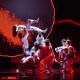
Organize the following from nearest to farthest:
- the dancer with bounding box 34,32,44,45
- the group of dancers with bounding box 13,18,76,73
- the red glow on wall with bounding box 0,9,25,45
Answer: the group of dancers with bounding box 13,18,76,73 < the dancer with bounding box 34,32,44,45 < the red glow on wall with bounding box 0,9,25,45

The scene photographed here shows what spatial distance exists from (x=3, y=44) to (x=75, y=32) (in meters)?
1.86

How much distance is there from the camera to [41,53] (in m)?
6.94

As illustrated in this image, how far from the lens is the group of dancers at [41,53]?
22.6 feet

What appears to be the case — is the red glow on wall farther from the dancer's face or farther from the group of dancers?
the group of dancers

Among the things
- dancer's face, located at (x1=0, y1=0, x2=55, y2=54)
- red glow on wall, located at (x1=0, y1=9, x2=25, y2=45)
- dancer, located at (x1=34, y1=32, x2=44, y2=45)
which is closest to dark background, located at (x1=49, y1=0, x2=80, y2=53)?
dancer's face, located at (x1=0, y1=0, x2=55, y2=54)

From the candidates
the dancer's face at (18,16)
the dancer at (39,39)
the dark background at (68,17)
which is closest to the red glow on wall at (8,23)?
the dancer's face at (18,16)

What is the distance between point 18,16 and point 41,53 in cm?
111

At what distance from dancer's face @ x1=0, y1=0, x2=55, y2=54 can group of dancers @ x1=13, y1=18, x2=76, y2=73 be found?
0.11 meters

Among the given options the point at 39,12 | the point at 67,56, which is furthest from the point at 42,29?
the point at 67,56

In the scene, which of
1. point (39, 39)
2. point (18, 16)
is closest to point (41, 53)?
point (39, 39)

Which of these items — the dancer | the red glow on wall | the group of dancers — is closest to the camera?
the group of dancers

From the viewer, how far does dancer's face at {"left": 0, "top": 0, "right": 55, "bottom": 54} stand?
7.11m

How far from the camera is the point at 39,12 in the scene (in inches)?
284

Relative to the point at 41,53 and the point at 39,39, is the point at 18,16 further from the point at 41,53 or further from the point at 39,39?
the point at 41,53
